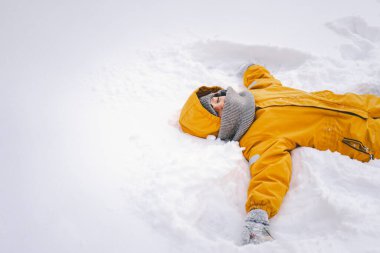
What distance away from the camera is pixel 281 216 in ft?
4.74

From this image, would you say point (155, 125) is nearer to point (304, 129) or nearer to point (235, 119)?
point (235, 119)

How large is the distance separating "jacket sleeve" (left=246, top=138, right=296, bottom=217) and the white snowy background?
0.06 m

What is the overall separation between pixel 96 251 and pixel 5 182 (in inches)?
22.3

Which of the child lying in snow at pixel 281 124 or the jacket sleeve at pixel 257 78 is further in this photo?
the jacket sleeve at pixel 257 78

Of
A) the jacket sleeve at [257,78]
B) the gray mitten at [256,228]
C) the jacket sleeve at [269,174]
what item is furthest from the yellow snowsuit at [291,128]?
the jacket sleeve at [257,78]

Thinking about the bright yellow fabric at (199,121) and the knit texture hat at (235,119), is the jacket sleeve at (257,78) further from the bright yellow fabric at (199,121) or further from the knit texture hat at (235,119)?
the bright yellow fabric at (199,121)

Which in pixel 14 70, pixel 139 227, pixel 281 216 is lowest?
pixel 281 216

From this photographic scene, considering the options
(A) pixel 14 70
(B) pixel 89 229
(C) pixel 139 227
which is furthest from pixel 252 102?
(A) pixel 14 70

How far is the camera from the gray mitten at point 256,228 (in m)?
1.30

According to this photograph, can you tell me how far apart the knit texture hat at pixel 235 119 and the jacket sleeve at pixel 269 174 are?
17cm

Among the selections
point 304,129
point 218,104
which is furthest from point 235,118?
point 304,129

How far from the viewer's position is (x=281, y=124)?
185 centimetres

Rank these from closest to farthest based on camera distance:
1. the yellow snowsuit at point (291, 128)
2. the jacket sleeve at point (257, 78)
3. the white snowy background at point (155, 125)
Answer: the white snowy background at point (155, 125)
the yellow snowsuit at point (291, 128)
the jacket sleeve at point (257, 78)

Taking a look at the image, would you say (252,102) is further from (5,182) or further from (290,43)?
(5,182)
